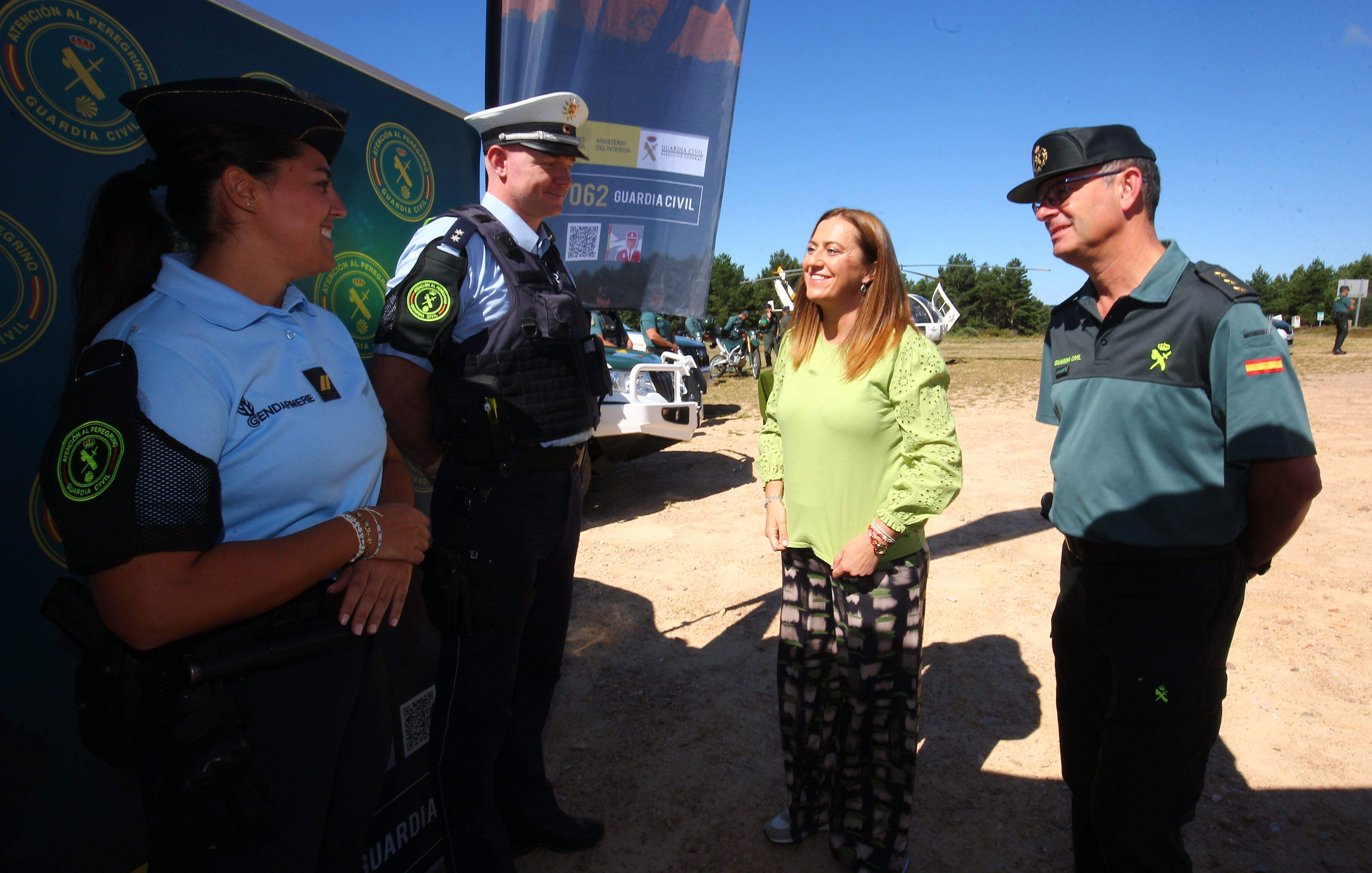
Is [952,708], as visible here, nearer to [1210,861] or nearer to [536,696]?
[1210,861]

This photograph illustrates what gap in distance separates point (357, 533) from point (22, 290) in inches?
34.2

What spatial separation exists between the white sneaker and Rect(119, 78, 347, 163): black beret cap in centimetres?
240

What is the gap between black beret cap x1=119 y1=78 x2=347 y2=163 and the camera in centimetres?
129

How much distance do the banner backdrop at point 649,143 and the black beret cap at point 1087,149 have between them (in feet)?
6.11

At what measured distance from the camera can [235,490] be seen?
1208 millimetres

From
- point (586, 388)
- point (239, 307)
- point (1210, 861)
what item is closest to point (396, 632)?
point (586, 388)

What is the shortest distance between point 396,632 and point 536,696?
49 centimetres

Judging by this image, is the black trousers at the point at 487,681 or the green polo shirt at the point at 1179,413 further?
the black trousers at the point at 487,681

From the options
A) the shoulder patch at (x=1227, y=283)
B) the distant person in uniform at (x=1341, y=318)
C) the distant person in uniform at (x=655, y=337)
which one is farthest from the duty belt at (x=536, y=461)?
the distant person in uniform at (x=1341, y=318)

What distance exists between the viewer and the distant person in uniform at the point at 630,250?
342cm

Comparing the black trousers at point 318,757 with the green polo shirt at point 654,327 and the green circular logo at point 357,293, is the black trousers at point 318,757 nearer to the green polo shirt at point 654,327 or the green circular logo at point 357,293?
the green circular logo at point 357,293

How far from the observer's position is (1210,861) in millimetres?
2260

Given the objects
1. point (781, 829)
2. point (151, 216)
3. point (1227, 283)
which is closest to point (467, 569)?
point (151, 216)

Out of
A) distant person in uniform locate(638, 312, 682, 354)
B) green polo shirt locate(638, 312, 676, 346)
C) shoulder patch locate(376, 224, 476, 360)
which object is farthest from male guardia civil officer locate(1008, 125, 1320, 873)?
green polo shirt locate(638, 312, 676, 346)
